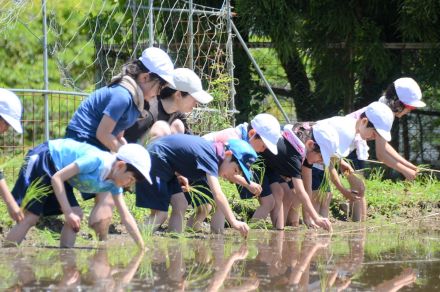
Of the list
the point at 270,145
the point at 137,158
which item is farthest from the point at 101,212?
the point at 270,145

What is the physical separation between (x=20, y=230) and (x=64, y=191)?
0.50 meters

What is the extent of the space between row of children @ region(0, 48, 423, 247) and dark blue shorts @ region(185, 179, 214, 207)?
0.04 ft

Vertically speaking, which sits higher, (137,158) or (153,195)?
(137,158)

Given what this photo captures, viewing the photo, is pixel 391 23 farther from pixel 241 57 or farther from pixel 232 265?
pixel 232 265

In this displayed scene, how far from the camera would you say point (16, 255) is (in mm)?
6828

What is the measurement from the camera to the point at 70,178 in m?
7.18

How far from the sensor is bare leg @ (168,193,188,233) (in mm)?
8562

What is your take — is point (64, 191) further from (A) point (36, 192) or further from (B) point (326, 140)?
(B) point (326, 140)

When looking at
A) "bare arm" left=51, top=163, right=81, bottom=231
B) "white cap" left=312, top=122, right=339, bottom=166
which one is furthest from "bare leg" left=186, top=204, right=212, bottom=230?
"bare arm" left=51, top=163, right=81, bottom=231

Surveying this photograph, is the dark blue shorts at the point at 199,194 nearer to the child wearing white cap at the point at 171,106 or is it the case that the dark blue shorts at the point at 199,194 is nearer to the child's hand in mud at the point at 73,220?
the child wearing white cap at the point at 171,106

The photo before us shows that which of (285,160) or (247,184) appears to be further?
(285,160)

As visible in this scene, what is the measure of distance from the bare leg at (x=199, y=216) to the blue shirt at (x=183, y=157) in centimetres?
56

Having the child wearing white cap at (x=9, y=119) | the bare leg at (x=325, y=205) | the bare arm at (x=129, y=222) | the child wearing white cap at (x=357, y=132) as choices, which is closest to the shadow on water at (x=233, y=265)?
the bare arm at (x=129, y=222)

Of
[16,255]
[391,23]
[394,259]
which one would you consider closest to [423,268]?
[394,259]
